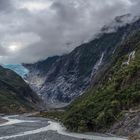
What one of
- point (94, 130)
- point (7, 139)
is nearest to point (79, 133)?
point (94, 130)

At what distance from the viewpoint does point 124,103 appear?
186 meters

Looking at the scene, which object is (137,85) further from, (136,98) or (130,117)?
(130,117)

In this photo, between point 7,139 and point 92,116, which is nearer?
point 7,139

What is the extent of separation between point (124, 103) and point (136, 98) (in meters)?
6.42

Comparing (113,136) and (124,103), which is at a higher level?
(124,103)

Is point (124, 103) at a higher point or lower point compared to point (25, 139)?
higher

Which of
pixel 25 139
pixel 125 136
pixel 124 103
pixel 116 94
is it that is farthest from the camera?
pixel 116 94

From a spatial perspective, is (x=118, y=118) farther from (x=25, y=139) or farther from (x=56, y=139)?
(x=25, y=139)

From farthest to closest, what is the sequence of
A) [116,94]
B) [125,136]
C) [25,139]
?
[116,94]
[25,139]
[125,136]

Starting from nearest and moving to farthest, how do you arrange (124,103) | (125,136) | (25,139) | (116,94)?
(125,136), (25,139), (124,103), (116,94)

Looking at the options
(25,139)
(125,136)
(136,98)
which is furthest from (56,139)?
(136,98)

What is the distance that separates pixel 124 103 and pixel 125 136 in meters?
26.8

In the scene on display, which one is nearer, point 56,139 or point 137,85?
point 56,139

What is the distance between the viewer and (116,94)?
19912cm
